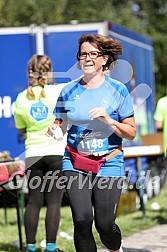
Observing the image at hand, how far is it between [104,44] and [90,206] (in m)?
1.23

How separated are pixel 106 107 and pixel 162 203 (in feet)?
25.3

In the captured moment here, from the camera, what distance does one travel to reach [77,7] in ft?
94.5

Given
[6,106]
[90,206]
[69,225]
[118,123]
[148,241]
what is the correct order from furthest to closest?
[6,106]
[69,225]
[148,241]
[90,206]
[118,123]

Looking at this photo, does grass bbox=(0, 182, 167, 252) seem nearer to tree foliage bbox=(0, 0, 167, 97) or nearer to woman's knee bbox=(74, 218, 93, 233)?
woman's knee bbox=(74, 218, 93, 233)

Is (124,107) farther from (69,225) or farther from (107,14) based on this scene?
(107,14)

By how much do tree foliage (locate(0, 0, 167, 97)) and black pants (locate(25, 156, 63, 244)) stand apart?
44.3 ft

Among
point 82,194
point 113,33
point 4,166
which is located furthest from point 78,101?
point 113,33

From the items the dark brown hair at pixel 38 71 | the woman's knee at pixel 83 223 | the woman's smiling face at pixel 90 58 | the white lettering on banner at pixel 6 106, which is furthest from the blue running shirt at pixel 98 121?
the white lettering on banner at pixel 6 106

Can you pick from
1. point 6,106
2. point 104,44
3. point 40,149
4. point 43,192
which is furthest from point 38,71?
point 6,106

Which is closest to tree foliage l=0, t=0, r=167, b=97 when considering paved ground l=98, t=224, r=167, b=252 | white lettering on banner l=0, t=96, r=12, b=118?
white lettering on banner l=0, t=96, r=12, b=118

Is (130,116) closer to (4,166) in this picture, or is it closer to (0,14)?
(4,166)

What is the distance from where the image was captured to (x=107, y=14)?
28359 mm

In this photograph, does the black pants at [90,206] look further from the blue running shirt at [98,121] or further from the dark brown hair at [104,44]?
the dark brown hair at [104,44]

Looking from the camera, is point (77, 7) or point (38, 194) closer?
point (38, 194)
